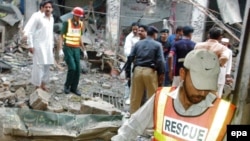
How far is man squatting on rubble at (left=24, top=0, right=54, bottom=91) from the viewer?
256 inches

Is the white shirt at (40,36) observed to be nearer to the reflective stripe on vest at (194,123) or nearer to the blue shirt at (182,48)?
the blue shirt at (182,48)

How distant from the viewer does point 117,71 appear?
9766 millimetres

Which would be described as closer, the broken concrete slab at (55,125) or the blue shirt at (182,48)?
the broken concrete slab at (55,125)

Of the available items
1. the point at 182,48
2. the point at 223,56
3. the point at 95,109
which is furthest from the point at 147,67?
the point at 223,56

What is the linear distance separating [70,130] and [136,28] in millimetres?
3082

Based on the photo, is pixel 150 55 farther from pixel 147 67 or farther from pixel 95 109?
pixel 95 109

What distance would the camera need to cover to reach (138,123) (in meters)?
2.28

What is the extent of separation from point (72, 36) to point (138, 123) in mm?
4578

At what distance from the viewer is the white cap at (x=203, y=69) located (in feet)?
6.62

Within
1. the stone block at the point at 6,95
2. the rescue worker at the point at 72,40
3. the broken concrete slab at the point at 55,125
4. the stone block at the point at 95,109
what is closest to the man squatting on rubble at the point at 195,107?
the broken concrete slab at the point at 55,125

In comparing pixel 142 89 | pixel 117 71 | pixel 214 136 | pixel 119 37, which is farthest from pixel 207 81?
pixel 119 37

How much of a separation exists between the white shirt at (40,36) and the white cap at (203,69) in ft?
15.8

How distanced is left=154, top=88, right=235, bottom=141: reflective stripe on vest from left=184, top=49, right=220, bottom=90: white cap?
0.43ft

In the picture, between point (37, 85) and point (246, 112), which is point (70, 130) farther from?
point (246, 112)
